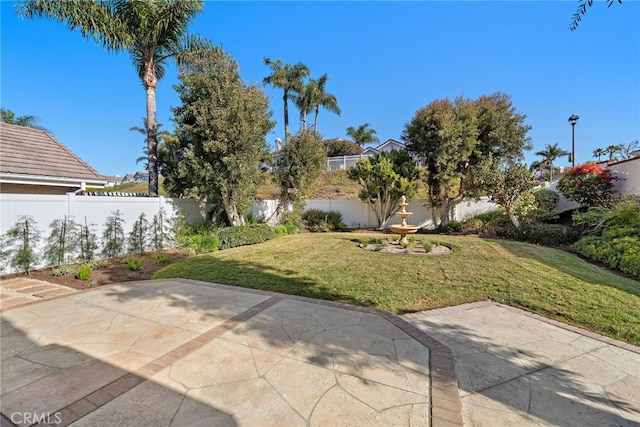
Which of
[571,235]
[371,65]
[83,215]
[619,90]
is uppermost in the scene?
[371,65]

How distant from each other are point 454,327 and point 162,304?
448 centimetres

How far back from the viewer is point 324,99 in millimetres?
25641

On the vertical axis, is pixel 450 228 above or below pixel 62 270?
above

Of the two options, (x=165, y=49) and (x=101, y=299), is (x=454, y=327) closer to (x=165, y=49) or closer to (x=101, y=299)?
(x=101, y=299)

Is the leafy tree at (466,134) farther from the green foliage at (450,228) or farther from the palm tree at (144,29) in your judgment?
the palm tree at (144,29)

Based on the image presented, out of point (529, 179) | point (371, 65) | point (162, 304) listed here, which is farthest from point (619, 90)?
point (162, 304)

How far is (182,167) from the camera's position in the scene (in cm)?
946

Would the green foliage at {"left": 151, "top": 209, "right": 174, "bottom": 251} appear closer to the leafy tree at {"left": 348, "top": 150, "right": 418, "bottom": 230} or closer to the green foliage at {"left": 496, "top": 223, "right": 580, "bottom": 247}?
the leafy tree at {"left": 348, "top": 150, "right": 418, "bottom": 230}

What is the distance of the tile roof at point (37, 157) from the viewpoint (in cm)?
762

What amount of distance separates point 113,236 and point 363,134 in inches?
1252

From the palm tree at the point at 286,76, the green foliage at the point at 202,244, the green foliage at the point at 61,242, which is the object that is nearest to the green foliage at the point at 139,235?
the green foliage at the point at 202,244

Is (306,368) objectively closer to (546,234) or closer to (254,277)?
(254,277)

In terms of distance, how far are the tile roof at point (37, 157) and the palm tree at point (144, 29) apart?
2325mm

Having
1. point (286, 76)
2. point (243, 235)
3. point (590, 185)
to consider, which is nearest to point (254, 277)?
point (243, 235)
